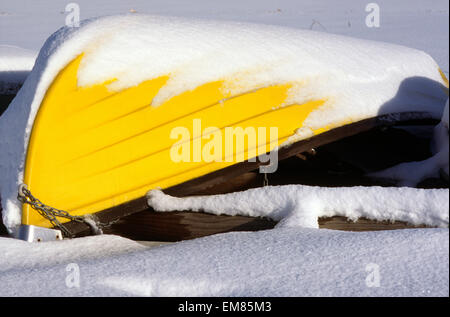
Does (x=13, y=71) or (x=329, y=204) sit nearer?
(x=329, y=204)

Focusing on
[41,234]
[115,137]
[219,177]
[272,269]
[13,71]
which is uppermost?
[13,71]

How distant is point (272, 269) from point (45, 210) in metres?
1.08

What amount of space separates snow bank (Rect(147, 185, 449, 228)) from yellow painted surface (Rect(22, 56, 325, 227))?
235mm

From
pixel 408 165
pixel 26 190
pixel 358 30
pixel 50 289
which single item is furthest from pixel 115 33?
pixel 358 30

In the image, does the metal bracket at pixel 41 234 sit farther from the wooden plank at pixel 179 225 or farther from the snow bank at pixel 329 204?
the snow bank at pixel 329 204

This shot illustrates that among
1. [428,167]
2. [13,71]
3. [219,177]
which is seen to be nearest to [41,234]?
[219,177]

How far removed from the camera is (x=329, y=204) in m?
1.98

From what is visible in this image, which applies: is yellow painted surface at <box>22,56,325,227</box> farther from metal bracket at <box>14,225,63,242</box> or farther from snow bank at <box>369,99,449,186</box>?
snow bank at <box>369,99,449,186</box>

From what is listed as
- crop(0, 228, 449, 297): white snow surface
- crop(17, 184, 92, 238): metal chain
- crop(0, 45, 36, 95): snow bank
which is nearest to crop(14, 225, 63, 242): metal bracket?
crop(17, 184, 92, 238): metal chain

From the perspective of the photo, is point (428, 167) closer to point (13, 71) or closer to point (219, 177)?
point (219, 177)

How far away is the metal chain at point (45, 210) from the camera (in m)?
2.17

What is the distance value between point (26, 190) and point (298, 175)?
1.31 meters

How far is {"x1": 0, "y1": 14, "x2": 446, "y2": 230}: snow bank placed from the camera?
2.35 m

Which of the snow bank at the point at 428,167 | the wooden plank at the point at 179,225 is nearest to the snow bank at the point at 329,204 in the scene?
the wooden plank at the point at 179,225
